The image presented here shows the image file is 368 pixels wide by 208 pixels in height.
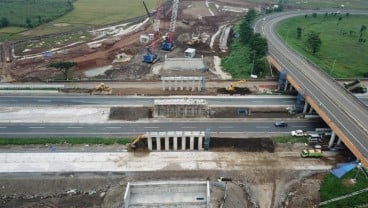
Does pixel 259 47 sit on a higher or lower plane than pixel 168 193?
higher

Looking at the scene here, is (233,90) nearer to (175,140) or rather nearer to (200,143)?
(200,143)

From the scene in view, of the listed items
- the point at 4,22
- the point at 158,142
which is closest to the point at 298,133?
the point at 158,142

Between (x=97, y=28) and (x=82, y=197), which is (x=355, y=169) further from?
(x=97, y=28)

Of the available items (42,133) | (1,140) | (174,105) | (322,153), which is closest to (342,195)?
(322,153)

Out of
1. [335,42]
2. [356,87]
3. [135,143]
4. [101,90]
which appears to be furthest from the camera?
[335,42]

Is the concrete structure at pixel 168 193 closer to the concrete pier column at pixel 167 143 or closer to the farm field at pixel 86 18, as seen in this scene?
the concrete pier column at pixel 167 143

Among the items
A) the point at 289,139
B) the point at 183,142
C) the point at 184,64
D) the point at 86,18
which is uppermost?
the point at 86,18
